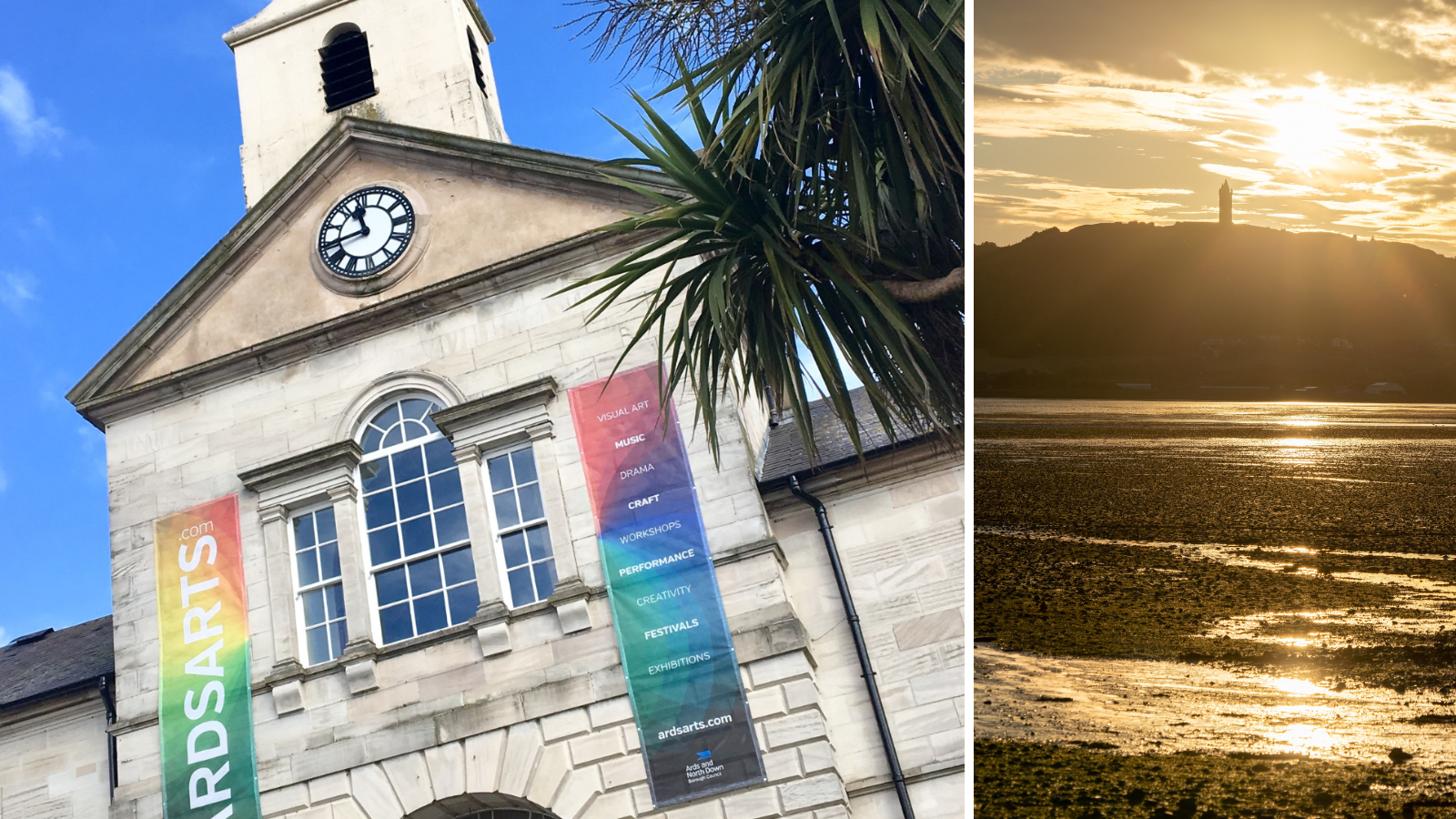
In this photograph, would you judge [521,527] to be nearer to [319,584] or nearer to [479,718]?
[479,718]

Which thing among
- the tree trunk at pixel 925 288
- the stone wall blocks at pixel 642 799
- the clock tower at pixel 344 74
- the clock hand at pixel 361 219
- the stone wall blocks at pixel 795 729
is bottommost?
the stone wall blocks at pixel 642 799

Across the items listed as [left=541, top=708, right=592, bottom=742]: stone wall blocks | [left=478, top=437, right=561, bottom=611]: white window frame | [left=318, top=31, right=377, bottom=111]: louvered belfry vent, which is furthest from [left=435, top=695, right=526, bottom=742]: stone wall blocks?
[left=318, top=31, right=377, bottom=111]: louvered belfry vent

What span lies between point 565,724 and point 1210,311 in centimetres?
883

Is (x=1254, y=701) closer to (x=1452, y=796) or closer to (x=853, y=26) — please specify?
(x=1452, y=796)

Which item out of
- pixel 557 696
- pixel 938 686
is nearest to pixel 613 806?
pixel 557 696

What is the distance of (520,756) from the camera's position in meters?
11.5

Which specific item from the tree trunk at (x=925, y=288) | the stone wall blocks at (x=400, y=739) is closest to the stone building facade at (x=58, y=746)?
the stone wall blocks at (x=400, y=739)

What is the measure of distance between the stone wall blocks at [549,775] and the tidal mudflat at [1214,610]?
8.11m

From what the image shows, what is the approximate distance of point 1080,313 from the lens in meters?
4.32

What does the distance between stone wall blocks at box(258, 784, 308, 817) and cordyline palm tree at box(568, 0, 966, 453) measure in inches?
269

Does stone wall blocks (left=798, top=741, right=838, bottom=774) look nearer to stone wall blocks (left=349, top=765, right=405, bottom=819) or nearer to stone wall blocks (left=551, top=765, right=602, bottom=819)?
stone wall blocks (left=551, top=765, right=602, bottom=819)

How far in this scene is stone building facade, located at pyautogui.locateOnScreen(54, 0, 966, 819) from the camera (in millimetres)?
11453

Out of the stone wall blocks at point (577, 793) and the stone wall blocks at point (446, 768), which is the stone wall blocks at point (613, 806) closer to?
the stone wall blocks at point (577, 793)

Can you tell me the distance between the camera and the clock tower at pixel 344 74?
18.3 meters
